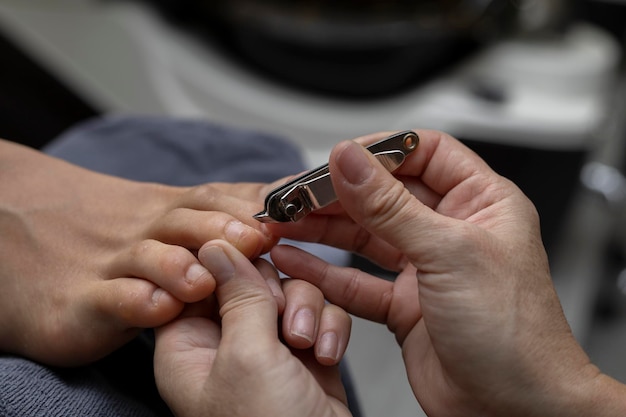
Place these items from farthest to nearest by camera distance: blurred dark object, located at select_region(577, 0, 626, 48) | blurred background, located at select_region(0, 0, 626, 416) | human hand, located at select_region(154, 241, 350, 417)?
blurred dark object, located at select_region(577, 0, 626, 48)
blurred background, located at select_region(0, 0, 626, 416)
human hand, located at select_region(154, 241, 350, 417)

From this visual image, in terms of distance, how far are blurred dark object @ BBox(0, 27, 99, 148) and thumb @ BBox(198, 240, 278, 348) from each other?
119 centimetres

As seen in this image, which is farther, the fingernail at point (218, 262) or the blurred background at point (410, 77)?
the blurred background at point (410, 77)

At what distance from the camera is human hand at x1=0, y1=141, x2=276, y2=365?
0.45 metres

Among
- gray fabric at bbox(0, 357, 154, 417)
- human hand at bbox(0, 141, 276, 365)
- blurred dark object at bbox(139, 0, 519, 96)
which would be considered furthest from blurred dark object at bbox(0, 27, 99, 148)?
gray fabric at bbox(0, 357, 154, 417)

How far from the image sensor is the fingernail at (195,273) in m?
0.43

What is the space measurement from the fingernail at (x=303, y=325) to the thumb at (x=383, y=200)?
75 millimetres

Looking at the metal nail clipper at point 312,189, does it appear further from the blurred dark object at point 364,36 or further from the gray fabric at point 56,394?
the blurred dark object at point 364,36

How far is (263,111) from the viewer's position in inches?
51.6

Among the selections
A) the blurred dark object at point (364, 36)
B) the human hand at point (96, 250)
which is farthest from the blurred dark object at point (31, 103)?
the human hand at point (96, 250)

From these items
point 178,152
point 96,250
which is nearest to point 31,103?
point 178,152

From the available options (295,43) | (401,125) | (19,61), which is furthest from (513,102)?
(19,61)

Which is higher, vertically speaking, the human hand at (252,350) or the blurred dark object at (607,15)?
the human hand at (252,350)

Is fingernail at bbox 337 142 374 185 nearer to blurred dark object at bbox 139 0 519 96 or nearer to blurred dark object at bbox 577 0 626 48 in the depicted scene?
blurred dark object at bbox 139 0 519 96

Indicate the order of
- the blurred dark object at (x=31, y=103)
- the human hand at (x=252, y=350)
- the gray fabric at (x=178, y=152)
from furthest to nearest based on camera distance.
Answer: the blurred dark object at (x=31, y=103), the gray fabric at (x=178, y=152), the human hand at (x=252, y=350)
